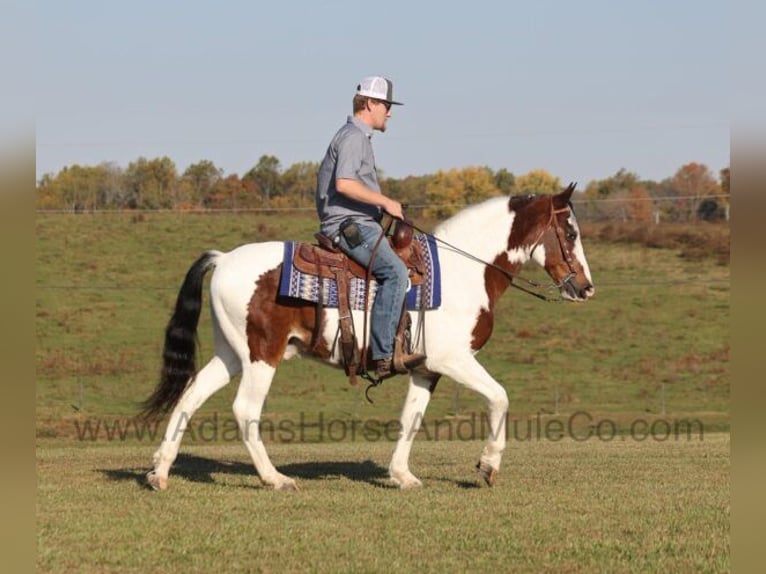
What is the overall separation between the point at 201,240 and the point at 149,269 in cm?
463

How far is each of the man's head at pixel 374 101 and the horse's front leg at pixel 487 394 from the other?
7.49 ft

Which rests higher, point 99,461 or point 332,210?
point 332,210

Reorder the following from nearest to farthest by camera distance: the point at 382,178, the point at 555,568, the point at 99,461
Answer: the point at 555,568
the point at 99,461
the point at 382,178

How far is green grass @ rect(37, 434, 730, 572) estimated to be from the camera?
6.70 metres

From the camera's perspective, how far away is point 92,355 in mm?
43219

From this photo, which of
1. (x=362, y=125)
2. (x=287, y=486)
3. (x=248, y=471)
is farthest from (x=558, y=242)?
(x=248, y=471)

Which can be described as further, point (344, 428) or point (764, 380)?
point (344, 428)

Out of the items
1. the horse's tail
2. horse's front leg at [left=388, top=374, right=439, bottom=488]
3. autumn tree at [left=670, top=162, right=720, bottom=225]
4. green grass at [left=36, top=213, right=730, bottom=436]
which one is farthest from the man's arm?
autumn tree at [left=670, top=162, right=720, bottom=225]

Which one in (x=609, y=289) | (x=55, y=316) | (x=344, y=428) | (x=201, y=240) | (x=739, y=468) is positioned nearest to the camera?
(x=739, y=468)

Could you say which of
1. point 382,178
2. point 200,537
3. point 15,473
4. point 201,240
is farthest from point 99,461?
point 382,178

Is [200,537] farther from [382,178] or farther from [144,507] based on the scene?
[382,178]

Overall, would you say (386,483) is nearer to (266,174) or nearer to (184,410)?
(184,410)

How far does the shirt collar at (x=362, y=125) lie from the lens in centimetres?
981

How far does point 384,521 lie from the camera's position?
314 inches
